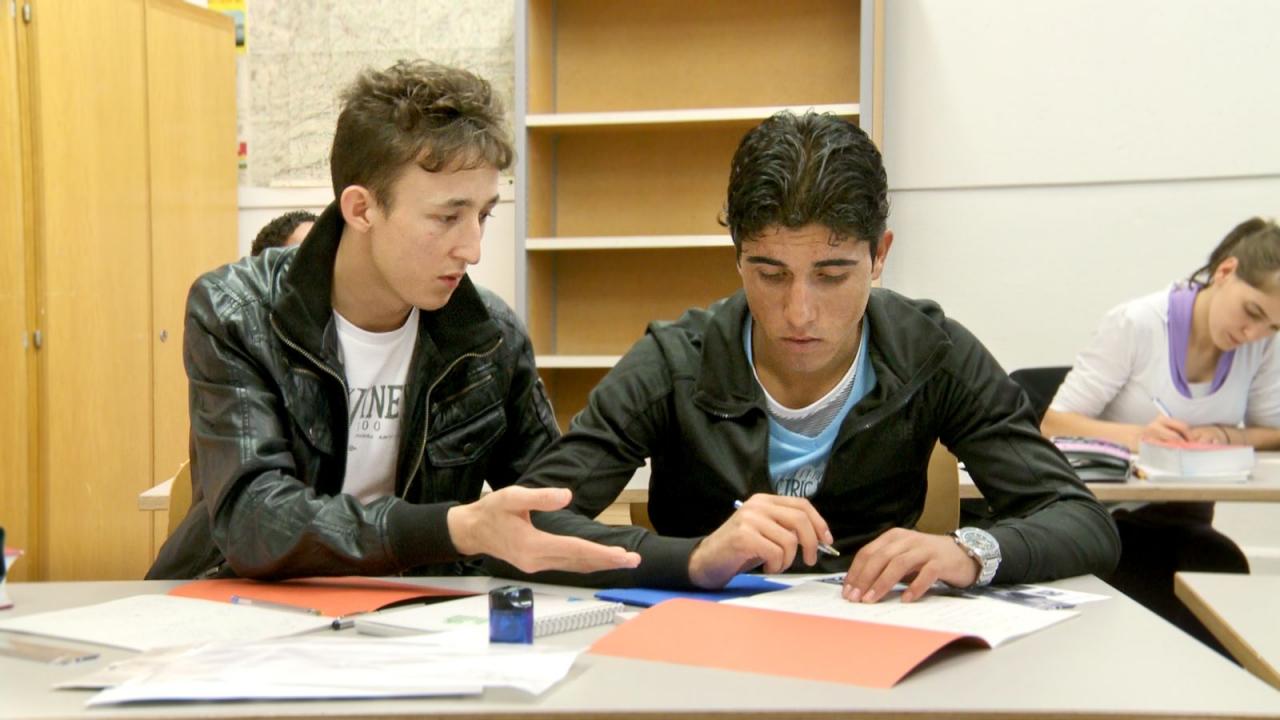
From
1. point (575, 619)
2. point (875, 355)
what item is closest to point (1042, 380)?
point (875, 355)

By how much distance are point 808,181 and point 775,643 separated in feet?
2.36

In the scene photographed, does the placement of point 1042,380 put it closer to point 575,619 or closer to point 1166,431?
point 1166,431

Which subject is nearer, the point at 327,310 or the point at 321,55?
the point at 327,310

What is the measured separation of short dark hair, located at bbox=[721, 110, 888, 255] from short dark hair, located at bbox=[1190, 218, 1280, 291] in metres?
1.75

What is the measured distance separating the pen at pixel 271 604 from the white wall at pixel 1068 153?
332 cm

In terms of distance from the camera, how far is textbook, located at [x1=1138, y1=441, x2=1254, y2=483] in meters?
2.73

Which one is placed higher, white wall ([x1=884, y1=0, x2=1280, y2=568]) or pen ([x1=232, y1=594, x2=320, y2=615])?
white wall ([x1=884, y1=0, x2=1280, y2=568])

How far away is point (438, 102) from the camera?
6.16ft

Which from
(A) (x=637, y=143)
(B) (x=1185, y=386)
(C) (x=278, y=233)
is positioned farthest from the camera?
(A) (x=637, y=143)

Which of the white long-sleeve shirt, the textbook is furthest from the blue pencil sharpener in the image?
the white long-sleeve shirt

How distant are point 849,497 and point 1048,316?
9.31ft

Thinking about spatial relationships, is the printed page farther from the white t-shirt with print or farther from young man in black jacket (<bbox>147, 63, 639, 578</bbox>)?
the white t-shirt with print

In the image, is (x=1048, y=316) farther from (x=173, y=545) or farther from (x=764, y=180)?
(x=173, y=545)

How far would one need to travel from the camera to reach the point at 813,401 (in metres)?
1.87
